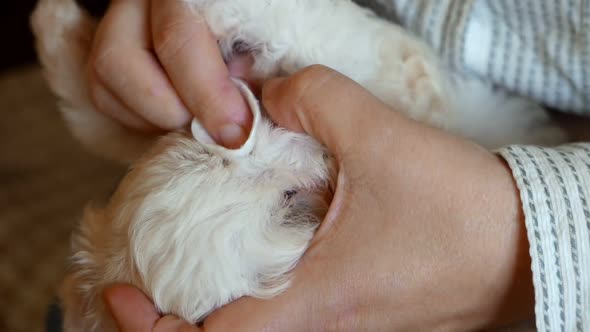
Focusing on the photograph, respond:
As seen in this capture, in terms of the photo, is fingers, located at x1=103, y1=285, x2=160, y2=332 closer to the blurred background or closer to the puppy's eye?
the puppy's eye

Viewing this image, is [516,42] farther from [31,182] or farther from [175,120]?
[31,182]

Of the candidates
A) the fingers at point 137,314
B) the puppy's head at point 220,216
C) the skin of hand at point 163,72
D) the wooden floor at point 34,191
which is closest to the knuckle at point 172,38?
the skin of hand at point 163,72

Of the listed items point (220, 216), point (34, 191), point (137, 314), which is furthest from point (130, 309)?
point (34, 191)

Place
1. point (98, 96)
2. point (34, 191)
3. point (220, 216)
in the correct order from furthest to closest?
point (34, 191) < point (98, 96) < point (220, 216)

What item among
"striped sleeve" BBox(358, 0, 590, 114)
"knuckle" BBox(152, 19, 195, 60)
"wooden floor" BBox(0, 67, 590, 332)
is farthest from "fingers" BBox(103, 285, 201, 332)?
"wooden floor" BBox(0, 67, 590, 332)

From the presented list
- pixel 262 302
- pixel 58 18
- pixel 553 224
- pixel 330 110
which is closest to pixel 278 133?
pixel 330 110

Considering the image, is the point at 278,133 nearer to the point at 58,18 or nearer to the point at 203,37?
the point at 203,37
